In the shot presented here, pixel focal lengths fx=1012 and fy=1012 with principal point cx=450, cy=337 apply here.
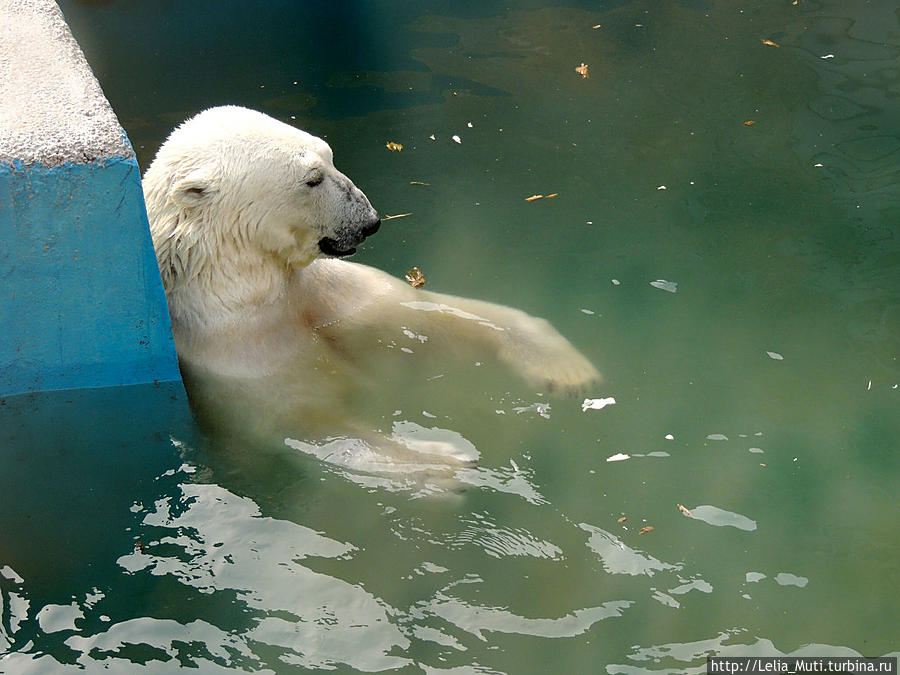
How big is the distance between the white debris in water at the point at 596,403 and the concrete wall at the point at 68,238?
4.93 ft

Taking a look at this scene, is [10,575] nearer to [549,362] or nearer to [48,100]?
[48,100]

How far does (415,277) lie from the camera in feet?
14.6

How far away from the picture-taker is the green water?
2.89 m

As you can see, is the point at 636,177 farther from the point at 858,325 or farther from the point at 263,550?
the point at 263,550

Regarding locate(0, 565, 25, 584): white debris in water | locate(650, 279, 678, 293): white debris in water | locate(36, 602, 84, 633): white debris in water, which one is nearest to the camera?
locate(36, 602, 84, 633): white debris in water

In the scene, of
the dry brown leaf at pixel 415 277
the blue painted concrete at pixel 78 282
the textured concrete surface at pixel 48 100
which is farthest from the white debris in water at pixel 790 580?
the textured concrete surface at pixel 48 100

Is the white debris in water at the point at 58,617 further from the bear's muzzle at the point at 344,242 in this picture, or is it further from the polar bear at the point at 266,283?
the bear's muzzle at the point at 344,242

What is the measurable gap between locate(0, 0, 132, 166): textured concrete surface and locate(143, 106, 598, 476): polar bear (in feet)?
1.02

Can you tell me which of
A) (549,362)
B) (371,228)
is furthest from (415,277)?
(549,362)

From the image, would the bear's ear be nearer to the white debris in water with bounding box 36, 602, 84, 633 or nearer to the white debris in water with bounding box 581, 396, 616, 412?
the white debris in water with bounding box 36, 602, 84, 633

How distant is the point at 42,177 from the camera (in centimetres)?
311

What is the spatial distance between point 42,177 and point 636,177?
9.86 ft

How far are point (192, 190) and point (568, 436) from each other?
5.09 feet

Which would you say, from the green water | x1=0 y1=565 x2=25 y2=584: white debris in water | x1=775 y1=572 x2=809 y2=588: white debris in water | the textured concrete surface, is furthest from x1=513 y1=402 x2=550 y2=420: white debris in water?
x1=0 y1=565 x2=25 y2=584: white debris in water
